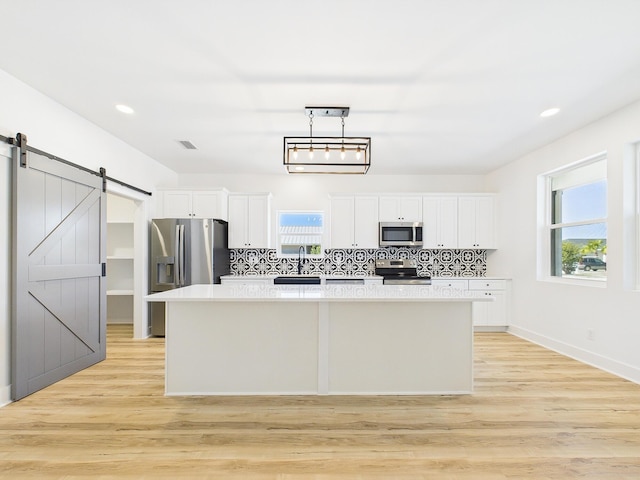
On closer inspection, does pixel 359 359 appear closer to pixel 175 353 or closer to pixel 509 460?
pixel 509 460

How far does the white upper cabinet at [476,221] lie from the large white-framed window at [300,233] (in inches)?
89.2

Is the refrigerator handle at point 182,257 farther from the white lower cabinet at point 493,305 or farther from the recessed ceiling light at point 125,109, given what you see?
the white lower cabinet at point 493,305

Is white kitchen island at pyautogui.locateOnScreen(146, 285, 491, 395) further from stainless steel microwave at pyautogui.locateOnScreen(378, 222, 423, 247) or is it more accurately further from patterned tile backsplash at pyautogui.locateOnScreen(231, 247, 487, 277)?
patterned tile backsplash at pyautogui.locateOnScreen(231, 247, 487, 277)

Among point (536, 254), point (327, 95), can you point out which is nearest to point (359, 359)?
point (327, 95)

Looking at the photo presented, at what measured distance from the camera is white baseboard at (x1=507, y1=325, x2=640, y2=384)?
3436 mm

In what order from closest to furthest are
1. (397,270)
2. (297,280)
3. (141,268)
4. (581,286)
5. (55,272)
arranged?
(55,272) → (581,286) → (141,268) → (297,280) → (397,270)

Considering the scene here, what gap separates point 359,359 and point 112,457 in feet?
5.99

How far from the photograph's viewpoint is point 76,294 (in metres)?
3.63

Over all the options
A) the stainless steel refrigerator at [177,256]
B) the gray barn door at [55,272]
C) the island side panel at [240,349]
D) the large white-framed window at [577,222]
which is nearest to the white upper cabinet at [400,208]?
the large white-framed window at [577,222]

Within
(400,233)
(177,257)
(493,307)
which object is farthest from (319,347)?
(493,307)

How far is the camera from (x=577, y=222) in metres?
4.30

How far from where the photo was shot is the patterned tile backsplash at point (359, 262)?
622 centimetres

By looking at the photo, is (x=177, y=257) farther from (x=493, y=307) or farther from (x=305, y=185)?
(x=493, y=307)

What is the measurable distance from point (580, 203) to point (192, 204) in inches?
200
